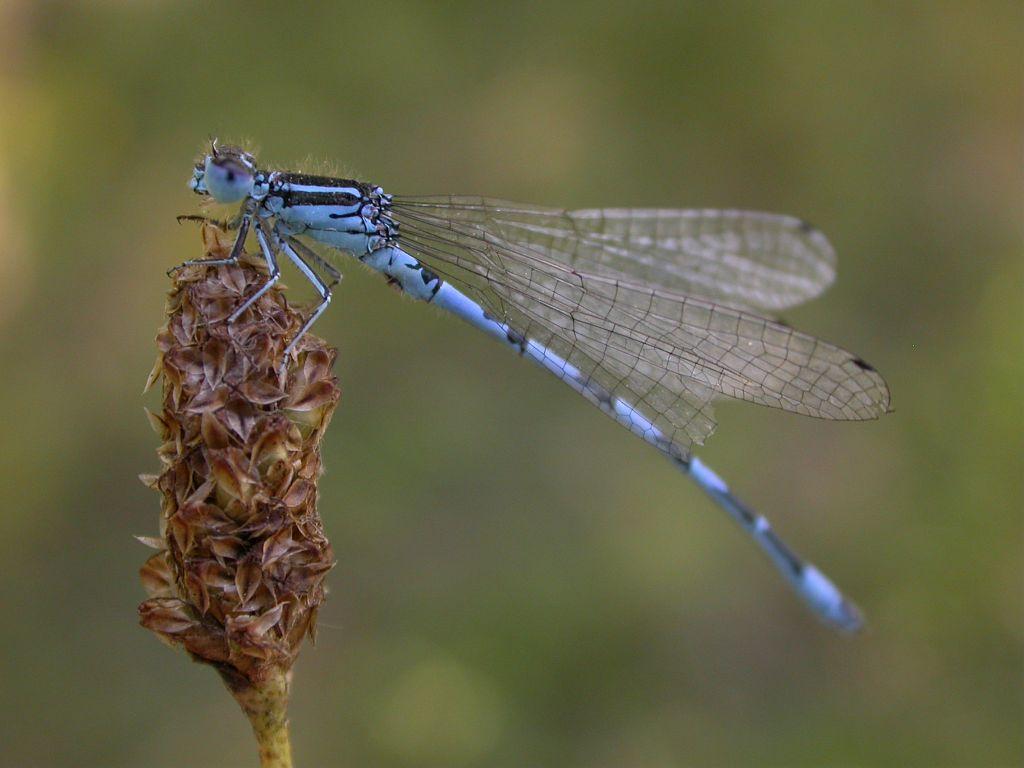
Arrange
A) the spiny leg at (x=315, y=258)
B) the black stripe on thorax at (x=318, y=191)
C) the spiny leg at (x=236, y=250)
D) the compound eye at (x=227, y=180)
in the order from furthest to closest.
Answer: the spiny leg at (x=315, y=258), the black stripe on thorax at (x=318, y=191), the compound eye at (x=227, y=180), the spiny leg at (x=236, y=250)

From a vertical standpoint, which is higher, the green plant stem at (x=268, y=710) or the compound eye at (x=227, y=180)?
the compound eye at (x=227, y=180)

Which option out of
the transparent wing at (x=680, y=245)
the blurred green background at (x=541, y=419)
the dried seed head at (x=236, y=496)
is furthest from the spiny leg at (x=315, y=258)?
the blurred green background at (x=541, y=419)

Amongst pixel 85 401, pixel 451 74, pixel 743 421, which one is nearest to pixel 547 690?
pixel 743 421

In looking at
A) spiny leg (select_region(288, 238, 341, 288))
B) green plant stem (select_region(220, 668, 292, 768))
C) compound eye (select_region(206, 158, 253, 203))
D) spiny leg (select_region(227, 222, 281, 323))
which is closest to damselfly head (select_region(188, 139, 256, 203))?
compound eye (select_region(206, 158, 253, 203))

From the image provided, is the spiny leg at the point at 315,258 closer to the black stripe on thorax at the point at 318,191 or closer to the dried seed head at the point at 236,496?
the black stripe on thorax at the point at 318,191

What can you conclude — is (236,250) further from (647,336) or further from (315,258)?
(647,336)

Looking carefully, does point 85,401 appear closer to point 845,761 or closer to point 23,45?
point 23,45

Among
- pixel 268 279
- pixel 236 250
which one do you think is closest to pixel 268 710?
pixel 268 279
